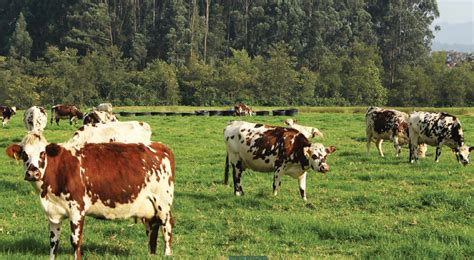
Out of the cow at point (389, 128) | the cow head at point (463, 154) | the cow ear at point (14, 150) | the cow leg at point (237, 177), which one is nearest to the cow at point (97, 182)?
the cow ear at point (14, 150)

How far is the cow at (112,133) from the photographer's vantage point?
49.4 ft

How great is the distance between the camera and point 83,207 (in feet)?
28.1

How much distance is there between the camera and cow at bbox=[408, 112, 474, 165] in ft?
68.3

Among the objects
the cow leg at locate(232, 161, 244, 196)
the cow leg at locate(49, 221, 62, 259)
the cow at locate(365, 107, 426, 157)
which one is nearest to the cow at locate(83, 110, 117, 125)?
the cow leg at locate(232, 161, 244, 196)

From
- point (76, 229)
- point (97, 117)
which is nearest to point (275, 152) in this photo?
point (76, 229)

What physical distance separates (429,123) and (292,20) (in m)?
90.7

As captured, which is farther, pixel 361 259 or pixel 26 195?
pixel 26 195

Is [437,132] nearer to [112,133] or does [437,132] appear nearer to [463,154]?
[463,154]

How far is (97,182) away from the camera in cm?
872

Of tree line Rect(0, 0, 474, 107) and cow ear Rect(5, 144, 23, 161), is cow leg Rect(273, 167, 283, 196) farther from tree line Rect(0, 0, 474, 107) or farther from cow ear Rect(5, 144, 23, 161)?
tree line Rect(0, 0, 474, 107)

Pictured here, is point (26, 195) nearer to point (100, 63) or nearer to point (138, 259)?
point (138, 259)

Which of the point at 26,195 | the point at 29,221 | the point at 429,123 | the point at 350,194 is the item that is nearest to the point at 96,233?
the point at 29,221

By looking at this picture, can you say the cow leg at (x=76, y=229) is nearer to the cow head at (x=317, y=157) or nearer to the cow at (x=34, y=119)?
the cow head at (x=317, y=157)

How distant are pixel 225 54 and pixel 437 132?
95.1 metres
